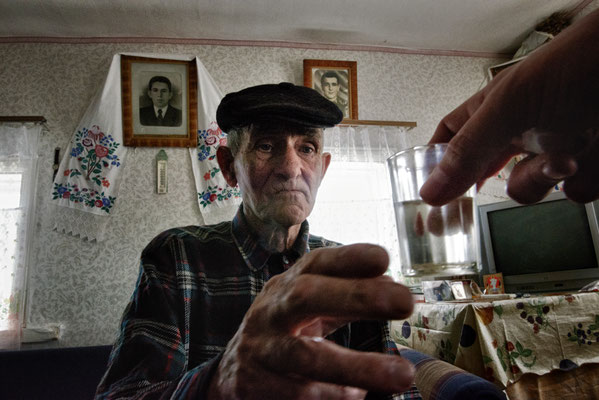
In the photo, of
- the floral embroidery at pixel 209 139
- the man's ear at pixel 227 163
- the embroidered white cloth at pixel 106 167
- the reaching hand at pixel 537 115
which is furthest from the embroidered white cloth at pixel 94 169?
the reaching hand at pixel 537 115

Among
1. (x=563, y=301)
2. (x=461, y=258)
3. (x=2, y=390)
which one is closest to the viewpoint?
(x=461, y=258)

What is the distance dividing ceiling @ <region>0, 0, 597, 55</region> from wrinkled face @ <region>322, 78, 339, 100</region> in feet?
0.90

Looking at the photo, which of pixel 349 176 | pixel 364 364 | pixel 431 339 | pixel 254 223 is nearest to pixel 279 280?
pixel 364 364

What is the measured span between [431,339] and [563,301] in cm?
38

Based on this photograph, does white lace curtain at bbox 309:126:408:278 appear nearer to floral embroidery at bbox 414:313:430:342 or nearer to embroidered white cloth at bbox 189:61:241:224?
embroidered white cloth at bbox 189:61:241:224

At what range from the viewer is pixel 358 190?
224 centimetres

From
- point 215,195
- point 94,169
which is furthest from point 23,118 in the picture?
point 215,195

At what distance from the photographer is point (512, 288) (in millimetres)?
1726

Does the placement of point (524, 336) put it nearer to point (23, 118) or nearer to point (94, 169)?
point (94, 169)

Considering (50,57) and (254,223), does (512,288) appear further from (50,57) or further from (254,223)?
(50,57)

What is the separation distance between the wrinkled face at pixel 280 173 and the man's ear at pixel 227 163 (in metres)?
0.09

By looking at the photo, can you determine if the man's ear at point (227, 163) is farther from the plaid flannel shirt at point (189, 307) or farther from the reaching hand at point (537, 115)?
the reaching hand at point (537, 115)

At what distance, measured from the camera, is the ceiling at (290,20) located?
2037 millimetres

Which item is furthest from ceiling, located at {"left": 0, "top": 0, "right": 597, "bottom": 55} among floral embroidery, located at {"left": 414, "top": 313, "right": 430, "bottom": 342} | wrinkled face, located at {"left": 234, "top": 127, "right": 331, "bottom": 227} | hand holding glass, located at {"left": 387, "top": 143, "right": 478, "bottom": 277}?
hand holding glass, located at {"left": 387, "top": 143, "right": 478, "bottom": 277}
